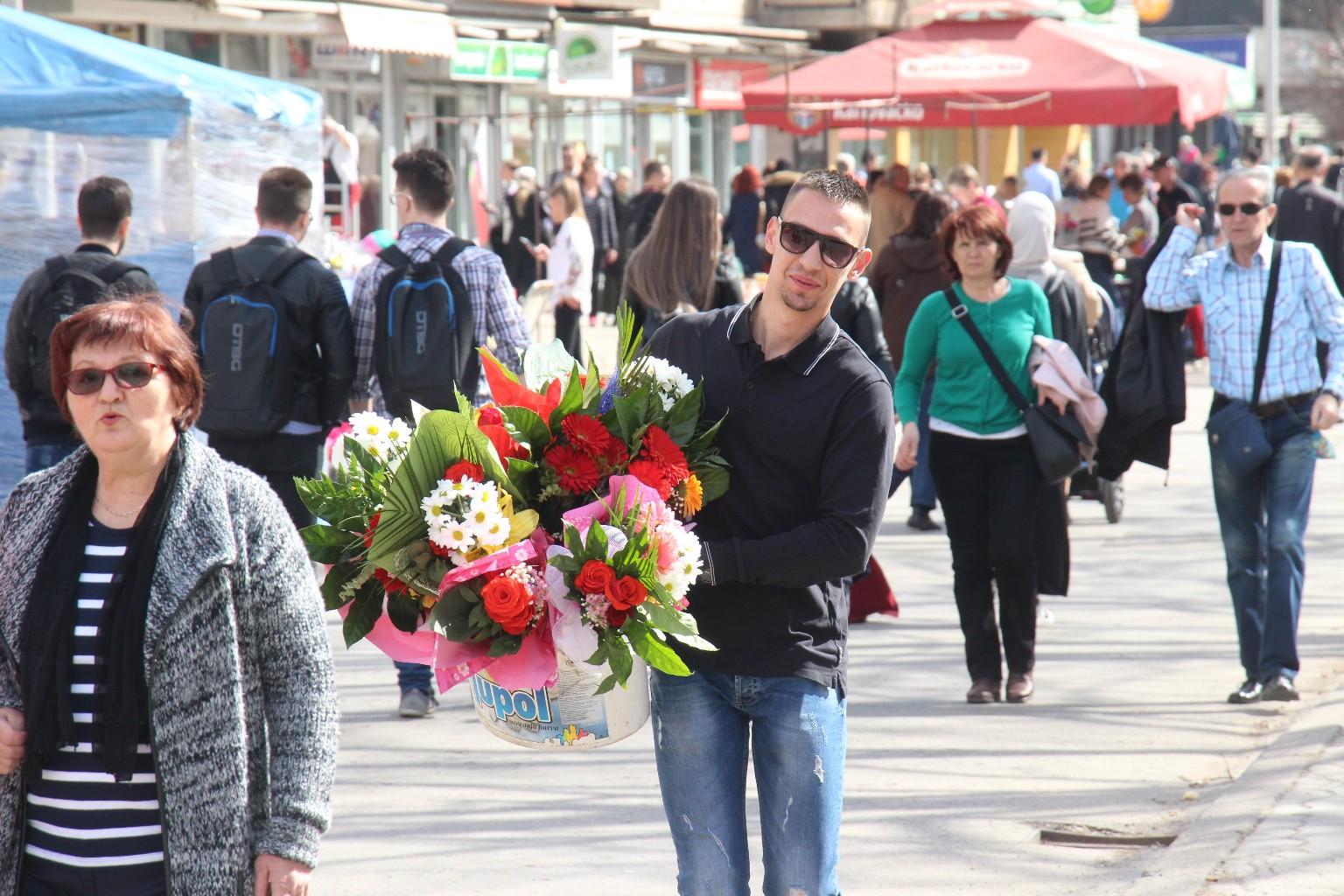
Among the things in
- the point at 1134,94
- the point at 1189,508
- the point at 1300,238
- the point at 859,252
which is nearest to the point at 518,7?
the point at 1134,94

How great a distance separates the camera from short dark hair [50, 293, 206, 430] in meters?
2.95

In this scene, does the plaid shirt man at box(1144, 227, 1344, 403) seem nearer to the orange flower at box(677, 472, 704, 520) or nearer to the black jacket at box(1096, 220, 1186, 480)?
the black jacket at box(1096, 220, 1186, 480)

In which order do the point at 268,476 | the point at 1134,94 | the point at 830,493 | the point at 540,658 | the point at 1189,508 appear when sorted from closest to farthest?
the point at 540,658 < the point at 830,493 < the point at 268,476 < the point at 1189,508 < the point at 1134,94

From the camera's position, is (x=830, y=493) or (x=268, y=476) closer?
(x=830, y=493)

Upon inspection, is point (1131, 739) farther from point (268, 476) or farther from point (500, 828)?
point (268, 476)

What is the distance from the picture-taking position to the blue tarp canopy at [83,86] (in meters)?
8.66

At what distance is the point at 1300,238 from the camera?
1414 cm

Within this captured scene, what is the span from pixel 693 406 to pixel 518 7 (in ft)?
77.1

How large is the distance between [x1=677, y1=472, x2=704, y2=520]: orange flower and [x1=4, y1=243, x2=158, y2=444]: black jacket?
419cm

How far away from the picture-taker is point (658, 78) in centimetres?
3031

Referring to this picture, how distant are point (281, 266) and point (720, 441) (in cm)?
370

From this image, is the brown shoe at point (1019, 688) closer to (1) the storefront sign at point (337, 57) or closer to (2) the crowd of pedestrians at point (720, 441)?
(2) the crowd of pedestrians at point (720, 441)

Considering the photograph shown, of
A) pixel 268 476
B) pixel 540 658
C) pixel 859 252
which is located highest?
pixel 859 252

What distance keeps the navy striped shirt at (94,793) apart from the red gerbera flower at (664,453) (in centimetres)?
95
